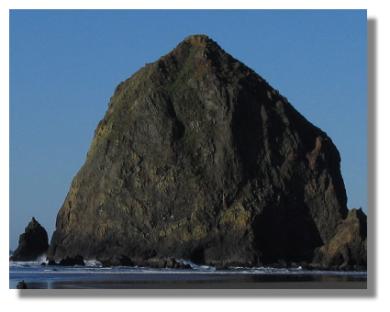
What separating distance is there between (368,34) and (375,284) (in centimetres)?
552

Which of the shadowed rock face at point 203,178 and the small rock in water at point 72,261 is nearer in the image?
the small rock in water at point 72,261

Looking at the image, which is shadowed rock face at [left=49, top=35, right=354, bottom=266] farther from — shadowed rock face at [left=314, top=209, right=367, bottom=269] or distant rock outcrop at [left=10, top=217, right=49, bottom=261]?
shadowed rock face at [left=314, top=209, right=367, bottom=269]

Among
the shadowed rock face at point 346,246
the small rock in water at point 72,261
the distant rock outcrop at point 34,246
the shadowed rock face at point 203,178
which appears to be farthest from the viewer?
the shadowed rock face at point 203,178

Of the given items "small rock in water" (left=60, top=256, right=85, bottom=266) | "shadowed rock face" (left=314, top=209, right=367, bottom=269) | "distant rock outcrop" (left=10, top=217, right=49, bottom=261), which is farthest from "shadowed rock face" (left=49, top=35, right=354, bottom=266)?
"shadowed rock face" (left=314, top=209, right=367, bottom=269)

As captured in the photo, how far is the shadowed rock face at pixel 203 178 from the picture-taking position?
60.9 m

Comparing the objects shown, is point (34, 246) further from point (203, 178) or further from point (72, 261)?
point (203, 178)

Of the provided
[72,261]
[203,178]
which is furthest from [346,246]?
[72,261]

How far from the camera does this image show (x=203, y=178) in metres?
62.0

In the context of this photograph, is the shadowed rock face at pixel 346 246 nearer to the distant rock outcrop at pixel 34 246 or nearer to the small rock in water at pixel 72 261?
the distant rock outcrop at pixel 34 246

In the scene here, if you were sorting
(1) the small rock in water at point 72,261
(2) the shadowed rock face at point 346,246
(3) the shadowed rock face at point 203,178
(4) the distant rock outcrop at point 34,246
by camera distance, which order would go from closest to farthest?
(2) the shadowed rock face at point 346,246 < (4) the distant rock outcrop at point 34,246 < (1) the small rock in water at point 72,261 < (3) the shadowed rock face at point 203,178

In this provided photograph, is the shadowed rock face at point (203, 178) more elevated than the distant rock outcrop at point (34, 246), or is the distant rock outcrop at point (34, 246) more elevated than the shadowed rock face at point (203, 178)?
the shadowed rock face at point (203, 178)

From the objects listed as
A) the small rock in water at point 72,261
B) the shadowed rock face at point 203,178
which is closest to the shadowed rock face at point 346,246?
→ the shadowed rock face at point 203,178

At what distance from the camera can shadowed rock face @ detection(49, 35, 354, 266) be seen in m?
60.9
